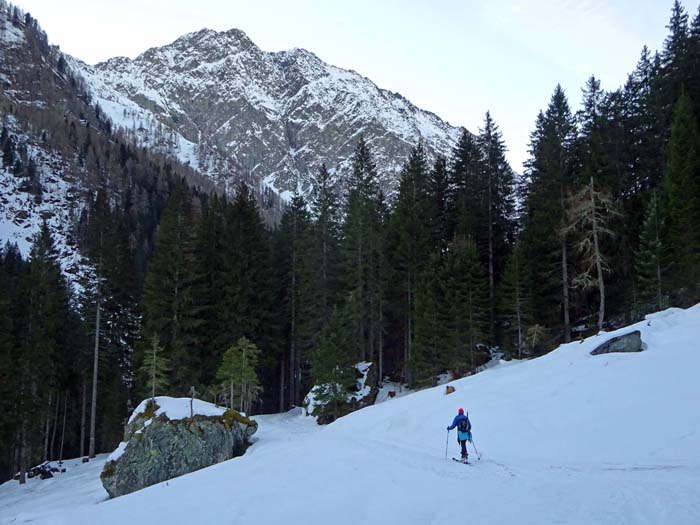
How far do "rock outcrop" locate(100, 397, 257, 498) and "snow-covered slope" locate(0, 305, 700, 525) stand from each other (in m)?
1.66

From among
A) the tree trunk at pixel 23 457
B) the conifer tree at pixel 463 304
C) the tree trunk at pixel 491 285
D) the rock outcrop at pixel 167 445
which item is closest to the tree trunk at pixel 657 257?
the conifer tree at pixel 463 304

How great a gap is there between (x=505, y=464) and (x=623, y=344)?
1117cm

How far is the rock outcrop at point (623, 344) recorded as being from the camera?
2014 cm

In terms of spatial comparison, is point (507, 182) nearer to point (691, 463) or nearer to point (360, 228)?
point (360, 228)

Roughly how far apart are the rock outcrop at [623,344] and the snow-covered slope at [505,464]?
641 millimetres

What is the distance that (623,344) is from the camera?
20.4m

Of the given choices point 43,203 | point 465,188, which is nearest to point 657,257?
point 465,188

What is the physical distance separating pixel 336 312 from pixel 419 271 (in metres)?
9.85

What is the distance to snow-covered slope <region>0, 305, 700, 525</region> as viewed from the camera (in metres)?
8.24

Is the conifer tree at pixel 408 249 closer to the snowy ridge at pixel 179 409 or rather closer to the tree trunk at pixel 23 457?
the snowy ridge at pixel 179 409

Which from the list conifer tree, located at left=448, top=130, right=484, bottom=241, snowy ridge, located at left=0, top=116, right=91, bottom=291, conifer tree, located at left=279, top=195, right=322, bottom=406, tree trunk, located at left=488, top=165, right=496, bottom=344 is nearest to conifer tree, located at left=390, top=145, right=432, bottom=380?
conifer tree, located at left=448, top=130, right=484, bottom=241

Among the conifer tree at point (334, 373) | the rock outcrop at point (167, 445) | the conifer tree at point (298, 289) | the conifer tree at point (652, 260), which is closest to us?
the rock outcrop at point (167, 445)

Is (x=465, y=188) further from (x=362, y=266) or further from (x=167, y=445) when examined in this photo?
(x=167, y=445)

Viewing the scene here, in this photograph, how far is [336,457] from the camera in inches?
542
